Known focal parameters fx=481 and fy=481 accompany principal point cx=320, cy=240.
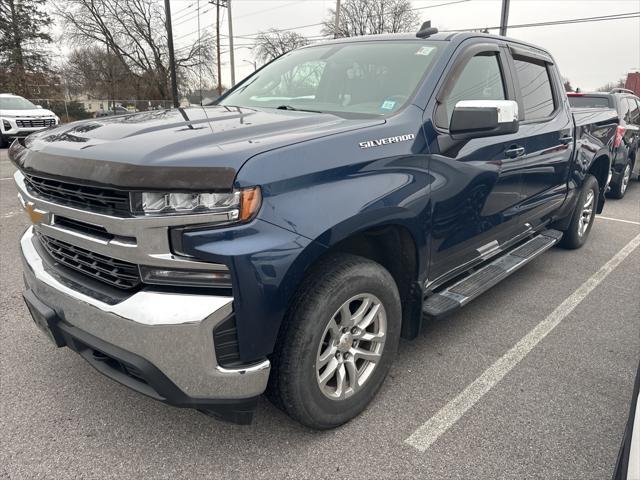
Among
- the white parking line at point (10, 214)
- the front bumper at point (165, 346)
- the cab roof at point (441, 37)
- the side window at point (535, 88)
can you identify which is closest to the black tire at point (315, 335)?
the front bumper at point (165, 346)

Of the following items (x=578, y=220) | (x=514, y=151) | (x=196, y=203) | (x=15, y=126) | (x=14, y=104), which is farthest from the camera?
(x=14, y=104)

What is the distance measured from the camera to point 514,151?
10.6 ft

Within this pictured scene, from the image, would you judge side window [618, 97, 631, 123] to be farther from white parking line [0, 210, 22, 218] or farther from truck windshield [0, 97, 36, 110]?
truck windshield [0, 97, 36, 110]

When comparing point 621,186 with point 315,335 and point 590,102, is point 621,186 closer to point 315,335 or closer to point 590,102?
point 590,102

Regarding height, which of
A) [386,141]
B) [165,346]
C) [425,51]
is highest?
[425,51]

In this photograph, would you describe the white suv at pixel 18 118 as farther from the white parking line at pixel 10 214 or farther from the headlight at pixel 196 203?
the headlight at pixel 196 203

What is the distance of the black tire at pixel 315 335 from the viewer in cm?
200

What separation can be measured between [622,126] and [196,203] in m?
8.06

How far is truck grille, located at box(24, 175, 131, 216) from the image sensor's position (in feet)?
5.85

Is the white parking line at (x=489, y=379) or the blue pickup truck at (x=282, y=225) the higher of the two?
the blue pickup truck at (x=282, y=225)

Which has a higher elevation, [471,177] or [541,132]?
[541,132]

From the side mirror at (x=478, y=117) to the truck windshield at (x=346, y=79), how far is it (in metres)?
0.29

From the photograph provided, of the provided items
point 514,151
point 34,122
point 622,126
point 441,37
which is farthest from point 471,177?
point 34,122

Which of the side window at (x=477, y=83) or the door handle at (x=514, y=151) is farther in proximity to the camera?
the door handle at (x=514, y=151)
